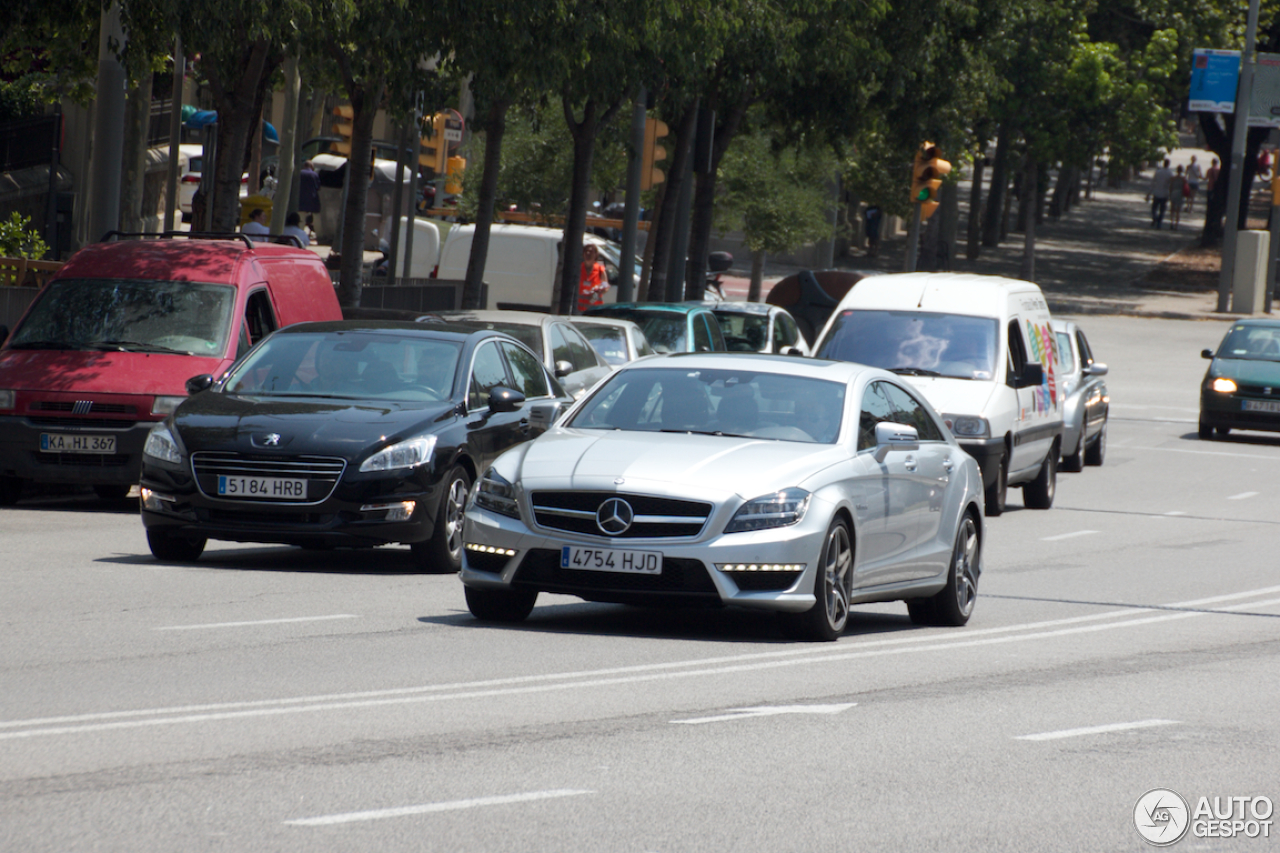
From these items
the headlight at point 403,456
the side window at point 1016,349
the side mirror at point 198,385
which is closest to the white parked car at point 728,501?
the headlight at point 403,456

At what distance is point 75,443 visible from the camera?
14703mm

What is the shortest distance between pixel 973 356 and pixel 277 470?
26.9ft

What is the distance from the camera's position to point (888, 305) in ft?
60.8

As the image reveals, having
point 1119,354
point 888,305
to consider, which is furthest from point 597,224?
point 888,305

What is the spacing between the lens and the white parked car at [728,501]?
9.10m

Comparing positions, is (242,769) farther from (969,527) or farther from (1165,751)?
(969,527)

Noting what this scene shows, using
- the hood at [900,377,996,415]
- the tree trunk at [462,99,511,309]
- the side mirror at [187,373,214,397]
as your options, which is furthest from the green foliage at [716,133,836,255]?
the side mirror at [187,373,214,397]

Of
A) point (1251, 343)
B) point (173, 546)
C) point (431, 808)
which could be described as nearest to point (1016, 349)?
point (173, 546)

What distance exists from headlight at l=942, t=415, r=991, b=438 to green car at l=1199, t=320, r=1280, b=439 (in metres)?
12.5

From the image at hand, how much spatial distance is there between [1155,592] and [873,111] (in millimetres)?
21541

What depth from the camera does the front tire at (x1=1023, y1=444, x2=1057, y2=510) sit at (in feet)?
62.6

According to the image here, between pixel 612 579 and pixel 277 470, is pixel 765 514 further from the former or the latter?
pixel 277 470

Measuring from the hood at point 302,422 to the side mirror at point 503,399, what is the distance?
33 cm

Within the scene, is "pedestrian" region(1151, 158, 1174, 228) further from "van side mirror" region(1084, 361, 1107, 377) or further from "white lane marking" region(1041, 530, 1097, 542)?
"white lane marking" region(1041, 530, 1097, 542)
